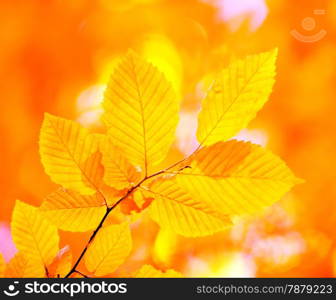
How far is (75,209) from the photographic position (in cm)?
15

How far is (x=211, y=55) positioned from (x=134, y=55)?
436 millimetres

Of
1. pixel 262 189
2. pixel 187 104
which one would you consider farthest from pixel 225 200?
pixel 187 104

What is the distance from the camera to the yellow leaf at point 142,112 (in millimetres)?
136

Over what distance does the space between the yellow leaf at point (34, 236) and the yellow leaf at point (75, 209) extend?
0.06ft

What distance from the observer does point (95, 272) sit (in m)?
0.18
